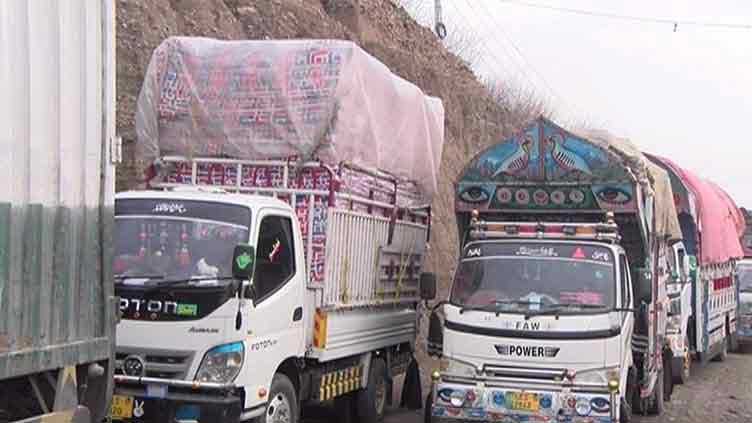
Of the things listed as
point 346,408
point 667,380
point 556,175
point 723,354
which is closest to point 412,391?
point 346,408

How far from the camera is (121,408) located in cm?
695

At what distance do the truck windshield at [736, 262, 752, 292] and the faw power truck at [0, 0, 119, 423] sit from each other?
1952 centimetres

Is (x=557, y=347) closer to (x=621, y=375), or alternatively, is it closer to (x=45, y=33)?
(x=621, y=375)

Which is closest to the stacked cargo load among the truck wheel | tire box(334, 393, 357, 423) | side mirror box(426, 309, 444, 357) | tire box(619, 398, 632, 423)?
side mirror box(426, 309, 444, 357)

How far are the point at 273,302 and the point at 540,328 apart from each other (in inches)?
106

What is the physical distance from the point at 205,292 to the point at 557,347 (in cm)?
352

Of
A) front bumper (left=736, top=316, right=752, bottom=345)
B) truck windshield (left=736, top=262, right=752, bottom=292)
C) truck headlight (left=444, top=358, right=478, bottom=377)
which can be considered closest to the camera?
truck headlight (left=444, top=358, right=478, bottom=377)

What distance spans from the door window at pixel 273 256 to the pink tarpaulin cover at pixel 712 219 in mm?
9142

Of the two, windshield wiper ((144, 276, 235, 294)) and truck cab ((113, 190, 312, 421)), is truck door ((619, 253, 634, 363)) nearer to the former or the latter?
truck cab ((113, 190, 312, 421))

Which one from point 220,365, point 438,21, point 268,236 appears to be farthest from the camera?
point 438,21

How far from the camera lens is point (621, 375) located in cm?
906

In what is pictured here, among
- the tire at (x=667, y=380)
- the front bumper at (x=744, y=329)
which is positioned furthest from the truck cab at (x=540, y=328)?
the front bumper at (x=744, y=329)

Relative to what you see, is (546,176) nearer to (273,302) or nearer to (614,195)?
(614,195)

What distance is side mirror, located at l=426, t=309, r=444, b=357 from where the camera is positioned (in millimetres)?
9664
